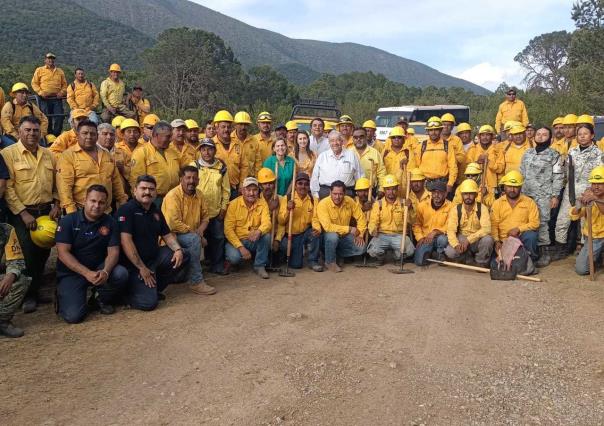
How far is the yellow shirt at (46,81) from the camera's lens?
10.8 m

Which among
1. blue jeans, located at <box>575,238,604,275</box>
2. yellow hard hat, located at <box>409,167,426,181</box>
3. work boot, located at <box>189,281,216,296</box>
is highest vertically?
yellow hard hat, located at <box>409,167,426,181</box>

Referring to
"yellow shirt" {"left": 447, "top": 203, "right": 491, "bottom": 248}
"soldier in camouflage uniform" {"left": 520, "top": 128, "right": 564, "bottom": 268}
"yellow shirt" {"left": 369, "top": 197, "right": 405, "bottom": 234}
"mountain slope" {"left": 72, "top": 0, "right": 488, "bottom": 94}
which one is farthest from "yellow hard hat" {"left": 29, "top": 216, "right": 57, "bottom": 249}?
→ "mountain slope" {"left": 72, "top": 0, "right": 488, "bottom": 94}

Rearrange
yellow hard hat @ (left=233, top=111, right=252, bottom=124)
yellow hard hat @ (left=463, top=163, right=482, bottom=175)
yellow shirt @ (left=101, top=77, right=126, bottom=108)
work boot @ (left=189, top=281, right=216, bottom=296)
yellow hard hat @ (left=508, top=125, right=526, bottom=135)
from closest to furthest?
work boot @ (left=189, top=281, right=216, bottom=296), yellow hard hat @ (left=233, top=111, right=252, bottom=124), yellow hard hat @ (left=463, top=163, right=482, bottom=175), yellow hard hat @ (left=508, top=125, right=526, bottom=135), yellow shirt @ (left=101, top=77, right=126, bottom=108)

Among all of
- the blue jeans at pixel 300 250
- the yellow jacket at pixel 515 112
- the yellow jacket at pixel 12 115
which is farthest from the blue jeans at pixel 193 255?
the yellow jacket at pixel 515 112

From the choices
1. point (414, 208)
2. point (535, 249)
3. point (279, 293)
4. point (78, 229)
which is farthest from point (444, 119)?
point (78, 229)

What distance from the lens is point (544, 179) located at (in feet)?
24.9

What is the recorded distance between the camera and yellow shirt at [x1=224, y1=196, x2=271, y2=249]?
6.90m

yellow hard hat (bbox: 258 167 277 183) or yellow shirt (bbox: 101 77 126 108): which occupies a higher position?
yellow shirt (bbox: 101 77 126 108)

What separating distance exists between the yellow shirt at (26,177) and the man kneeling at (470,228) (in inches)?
205

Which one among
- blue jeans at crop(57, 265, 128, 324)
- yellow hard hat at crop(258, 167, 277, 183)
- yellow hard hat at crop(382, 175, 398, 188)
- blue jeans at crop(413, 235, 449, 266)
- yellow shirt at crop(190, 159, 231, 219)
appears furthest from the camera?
yellow hard hat at crop(382, 175, 398, 188)

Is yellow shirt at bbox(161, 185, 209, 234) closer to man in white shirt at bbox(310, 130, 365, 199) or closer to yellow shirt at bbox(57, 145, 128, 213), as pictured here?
yellow shirt at bbox(57, 145, 128, 213)

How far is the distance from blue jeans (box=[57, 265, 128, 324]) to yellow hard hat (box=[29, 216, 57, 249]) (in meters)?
0.45

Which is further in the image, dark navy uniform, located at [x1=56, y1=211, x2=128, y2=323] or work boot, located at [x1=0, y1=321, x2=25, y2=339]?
dark navy uniform, located at [x1=56, y1=211, x2=128, y2=323]

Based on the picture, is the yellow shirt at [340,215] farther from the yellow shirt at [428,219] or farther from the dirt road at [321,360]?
the dirt road at [321,360]
